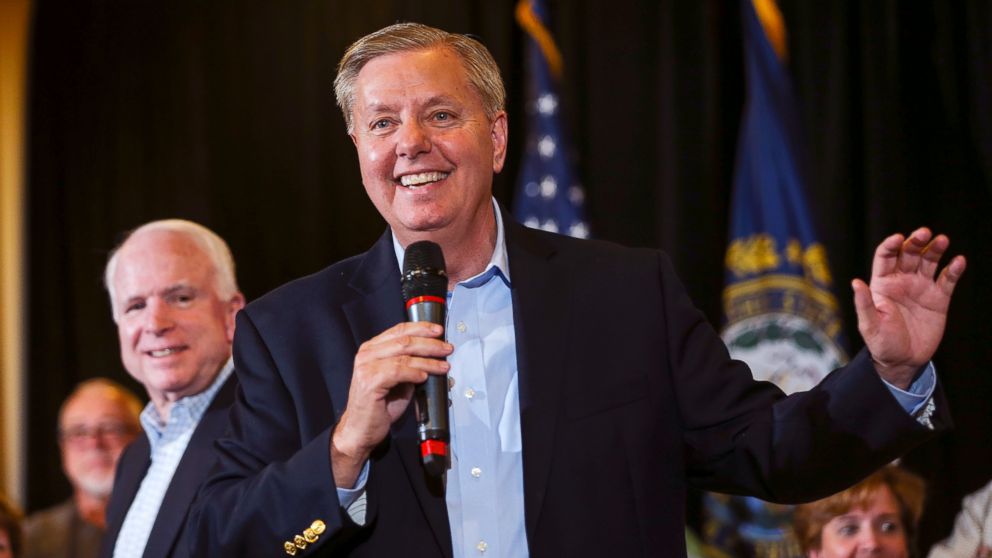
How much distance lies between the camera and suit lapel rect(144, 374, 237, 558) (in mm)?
2332

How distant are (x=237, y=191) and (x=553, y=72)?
174cm

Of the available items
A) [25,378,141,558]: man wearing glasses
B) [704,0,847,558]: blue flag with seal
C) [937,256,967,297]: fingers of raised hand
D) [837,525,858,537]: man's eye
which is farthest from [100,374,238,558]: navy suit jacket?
[704,0,847,558]: blue flag with seal

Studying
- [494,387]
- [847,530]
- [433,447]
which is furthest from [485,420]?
[847,530]

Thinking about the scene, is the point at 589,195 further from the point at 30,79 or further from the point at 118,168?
the point at 30,79

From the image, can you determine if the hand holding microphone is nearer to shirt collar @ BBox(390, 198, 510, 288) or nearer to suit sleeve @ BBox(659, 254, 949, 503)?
shirt collar @ BBox(390, 198, 510, 288)

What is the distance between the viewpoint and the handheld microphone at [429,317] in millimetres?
1486

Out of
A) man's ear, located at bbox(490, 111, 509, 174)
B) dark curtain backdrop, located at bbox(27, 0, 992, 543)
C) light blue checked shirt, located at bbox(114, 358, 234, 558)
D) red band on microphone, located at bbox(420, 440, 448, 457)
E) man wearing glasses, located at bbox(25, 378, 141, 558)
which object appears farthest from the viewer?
man wearing glasses, located at bbox(25, 378, 141, 558)

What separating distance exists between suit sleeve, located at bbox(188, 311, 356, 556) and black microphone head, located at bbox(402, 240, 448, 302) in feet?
0.79

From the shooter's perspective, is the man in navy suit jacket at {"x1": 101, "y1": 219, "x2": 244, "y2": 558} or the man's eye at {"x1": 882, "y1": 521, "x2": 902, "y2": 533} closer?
the man in navy suit jacket at {"x1": 101, "y1": 219, "x2": 244, "y2": 558}

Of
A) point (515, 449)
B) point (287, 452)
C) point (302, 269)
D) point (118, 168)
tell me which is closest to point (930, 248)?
point (515, 449)

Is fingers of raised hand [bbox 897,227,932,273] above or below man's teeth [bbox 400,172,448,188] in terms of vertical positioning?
below

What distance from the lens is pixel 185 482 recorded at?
2.42 meters

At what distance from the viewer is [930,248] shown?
63.2 inches

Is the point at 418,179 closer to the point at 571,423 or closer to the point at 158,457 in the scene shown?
the point at 571,423
